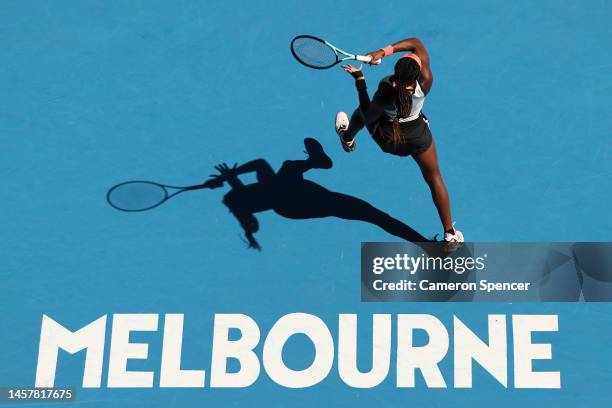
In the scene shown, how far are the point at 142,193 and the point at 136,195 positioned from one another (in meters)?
0.06

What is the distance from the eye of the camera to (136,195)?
8.80 metres

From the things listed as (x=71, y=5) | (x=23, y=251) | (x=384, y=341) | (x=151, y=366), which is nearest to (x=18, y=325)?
(x=23, y=251)

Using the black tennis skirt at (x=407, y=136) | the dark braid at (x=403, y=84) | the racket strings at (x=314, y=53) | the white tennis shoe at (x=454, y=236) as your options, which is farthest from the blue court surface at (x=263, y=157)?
the dark braid at (x=403, y=84)

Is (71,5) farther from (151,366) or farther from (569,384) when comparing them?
(569,384)

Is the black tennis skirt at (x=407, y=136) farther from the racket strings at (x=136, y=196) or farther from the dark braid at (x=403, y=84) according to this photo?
the racket strings at (x=136, y=196)

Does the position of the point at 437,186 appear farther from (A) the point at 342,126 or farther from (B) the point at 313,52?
(B) the point at 313,52

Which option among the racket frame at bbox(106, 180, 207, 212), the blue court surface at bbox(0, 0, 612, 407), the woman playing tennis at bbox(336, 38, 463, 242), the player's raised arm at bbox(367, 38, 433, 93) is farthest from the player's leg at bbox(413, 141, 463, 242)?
the racket frame at bbox(106, 180, 207, 212)

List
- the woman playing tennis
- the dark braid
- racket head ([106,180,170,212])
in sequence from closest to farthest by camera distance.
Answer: the dark braid → the woman playing tennis → racket head ([106,180,170,212])

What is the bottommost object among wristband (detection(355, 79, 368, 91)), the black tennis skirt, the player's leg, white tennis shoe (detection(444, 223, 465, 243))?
white tennis shoe (detection(444, 223, 465, 243))

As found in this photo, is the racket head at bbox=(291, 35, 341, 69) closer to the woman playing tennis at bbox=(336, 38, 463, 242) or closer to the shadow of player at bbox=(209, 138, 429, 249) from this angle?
the woman playing tennis at bbox=(336, 38, 463, 242)

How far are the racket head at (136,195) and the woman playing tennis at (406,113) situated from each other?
7.07 feet

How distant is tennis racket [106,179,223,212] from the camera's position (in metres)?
8.73

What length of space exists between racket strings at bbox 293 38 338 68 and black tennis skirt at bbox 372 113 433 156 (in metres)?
0.79

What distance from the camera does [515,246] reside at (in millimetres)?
8258
